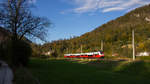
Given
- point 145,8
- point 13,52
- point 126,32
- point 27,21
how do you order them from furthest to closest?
point 145,8
point 126,32
point 27,21
point 13,52

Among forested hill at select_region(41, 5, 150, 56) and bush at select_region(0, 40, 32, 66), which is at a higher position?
forested hill at select_region(41, 5, 150, 56)

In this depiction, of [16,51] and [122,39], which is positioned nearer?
[16,51]

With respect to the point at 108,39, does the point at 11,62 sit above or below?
below

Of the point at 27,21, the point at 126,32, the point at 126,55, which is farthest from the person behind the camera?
the point at 126,32

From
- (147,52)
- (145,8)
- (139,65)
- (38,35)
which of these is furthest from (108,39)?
(139,65)

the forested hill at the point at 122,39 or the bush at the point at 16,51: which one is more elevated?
the forested hill at the point at 122,39

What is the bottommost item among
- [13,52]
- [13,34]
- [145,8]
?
[13,52]

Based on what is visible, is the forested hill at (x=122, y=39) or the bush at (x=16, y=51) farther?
the forested hill at (x=122, y=39)

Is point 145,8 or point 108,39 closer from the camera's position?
point 108,39

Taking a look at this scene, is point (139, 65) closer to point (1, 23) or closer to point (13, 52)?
point (13, 52)

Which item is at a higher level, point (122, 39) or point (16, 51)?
point (122, 39)

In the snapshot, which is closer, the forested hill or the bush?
the bush

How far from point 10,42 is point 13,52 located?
1.18 m

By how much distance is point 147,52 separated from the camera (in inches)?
1912
